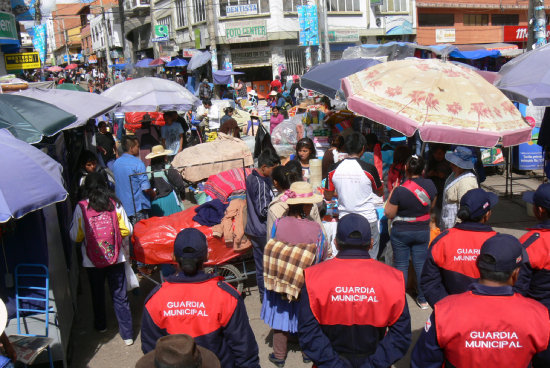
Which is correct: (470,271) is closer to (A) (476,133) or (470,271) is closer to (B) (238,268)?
(A) (476,133)

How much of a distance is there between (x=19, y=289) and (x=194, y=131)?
9.93 metres

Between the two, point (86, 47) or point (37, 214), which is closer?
point (37, 214)

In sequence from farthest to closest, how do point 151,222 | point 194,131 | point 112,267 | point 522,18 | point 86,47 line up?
1. point 86,47
2. point 522,18
3. point 194,131
4. point 151,222
5. point 112,267

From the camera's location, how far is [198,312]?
291 cm

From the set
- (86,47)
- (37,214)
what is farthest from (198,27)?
(86,47)

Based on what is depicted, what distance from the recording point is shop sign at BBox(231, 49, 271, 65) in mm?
31625

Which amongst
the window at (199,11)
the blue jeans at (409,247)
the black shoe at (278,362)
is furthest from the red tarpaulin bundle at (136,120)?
the window at (199,11)

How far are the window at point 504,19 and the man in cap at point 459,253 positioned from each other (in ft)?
128

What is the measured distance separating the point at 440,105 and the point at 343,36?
29.0 m

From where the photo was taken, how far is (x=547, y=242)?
10.9ft

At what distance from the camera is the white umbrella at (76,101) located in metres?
7.08

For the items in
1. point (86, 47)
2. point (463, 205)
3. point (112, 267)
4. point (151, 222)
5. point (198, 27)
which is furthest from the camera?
point (86, 47)

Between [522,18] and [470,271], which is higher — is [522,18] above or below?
above

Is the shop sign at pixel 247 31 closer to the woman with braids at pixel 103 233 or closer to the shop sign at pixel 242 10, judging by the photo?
the shop sign at pixel 242 10
